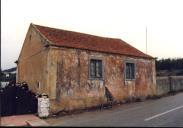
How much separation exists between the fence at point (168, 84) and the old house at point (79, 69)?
212 centimetres

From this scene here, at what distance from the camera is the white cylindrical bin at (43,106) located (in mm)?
17469

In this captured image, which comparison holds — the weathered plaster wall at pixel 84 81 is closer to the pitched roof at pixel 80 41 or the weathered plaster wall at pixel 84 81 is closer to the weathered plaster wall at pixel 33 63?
the pitched roof at pixel 80 41

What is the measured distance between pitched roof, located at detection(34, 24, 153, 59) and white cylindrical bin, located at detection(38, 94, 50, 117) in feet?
11.4

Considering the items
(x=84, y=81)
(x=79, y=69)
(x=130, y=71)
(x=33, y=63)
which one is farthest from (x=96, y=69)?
(x=33, y=63)

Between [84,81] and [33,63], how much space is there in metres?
4.12

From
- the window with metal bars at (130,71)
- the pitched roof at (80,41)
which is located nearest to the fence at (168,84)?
the pitched roof at (80,41)

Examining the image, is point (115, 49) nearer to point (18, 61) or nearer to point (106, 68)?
point (106, 68)

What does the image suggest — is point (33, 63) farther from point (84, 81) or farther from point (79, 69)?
point (84, 81)

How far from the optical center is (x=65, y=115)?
60.3ft

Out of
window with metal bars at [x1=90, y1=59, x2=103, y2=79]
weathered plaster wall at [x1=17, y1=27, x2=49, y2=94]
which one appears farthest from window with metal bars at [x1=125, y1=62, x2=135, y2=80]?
weathered plaster wall at [x1=17, y1=27, x2=49, y2=94]

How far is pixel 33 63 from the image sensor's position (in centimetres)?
2198

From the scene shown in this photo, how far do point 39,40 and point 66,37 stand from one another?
7.81ft

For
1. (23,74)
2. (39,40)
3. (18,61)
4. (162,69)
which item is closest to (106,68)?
(39,40)

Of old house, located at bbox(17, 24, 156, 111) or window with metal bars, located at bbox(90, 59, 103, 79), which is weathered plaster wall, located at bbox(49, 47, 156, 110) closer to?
old house, located at bbox(17, 24, 156, 111)
